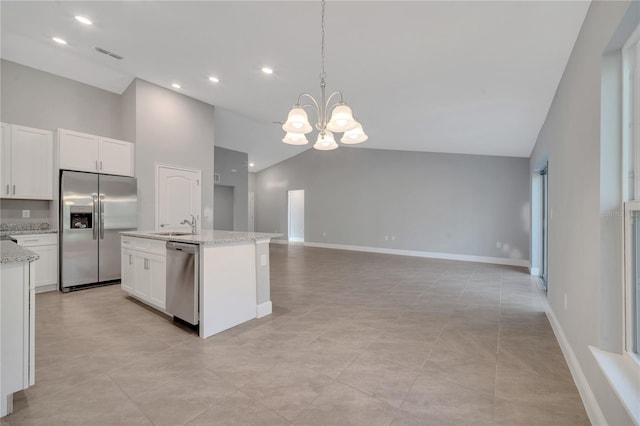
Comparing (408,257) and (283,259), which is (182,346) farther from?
(408,257)

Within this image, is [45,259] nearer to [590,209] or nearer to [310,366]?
[310,366]

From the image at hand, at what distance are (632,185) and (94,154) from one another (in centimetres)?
614

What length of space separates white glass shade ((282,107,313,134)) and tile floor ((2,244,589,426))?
1.93 meters

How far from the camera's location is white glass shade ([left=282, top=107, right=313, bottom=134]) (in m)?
2.59

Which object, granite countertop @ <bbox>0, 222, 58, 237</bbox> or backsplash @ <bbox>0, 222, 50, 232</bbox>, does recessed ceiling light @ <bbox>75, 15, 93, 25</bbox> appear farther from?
backsplash @ <bbox>0, 222, 50, 232</bbox>

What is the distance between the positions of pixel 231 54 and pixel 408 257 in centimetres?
644

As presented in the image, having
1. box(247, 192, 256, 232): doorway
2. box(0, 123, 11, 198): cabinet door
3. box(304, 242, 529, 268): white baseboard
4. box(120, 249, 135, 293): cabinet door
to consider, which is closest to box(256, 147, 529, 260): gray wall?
box(304, 242, 529, 268): white baseboard

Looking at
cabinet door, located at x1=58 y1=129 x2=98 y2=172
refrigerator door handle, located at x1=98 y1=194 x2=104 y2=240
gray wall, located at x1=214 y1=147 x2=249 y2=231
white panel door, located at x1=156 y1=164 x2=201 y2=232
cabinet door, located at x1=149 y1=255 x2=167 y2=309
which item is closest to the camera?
cabinet door, located at x1=149 y1=255 x2=167 y2=309

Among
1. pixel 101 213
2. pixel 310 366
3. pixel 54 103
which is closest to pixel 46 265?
pixel 101 213

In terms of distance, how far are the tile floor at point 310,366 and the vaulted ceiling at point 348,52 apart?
2652mm

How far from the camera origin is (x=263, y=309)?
3.35 metres

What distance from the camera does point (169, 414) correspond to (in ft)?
5.58

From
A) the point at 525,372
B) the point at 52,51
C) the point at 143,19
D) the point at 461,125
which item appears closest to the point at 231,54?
the point at 143,19

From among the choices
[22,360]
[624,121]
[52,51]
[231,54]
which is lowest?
[22,360]
